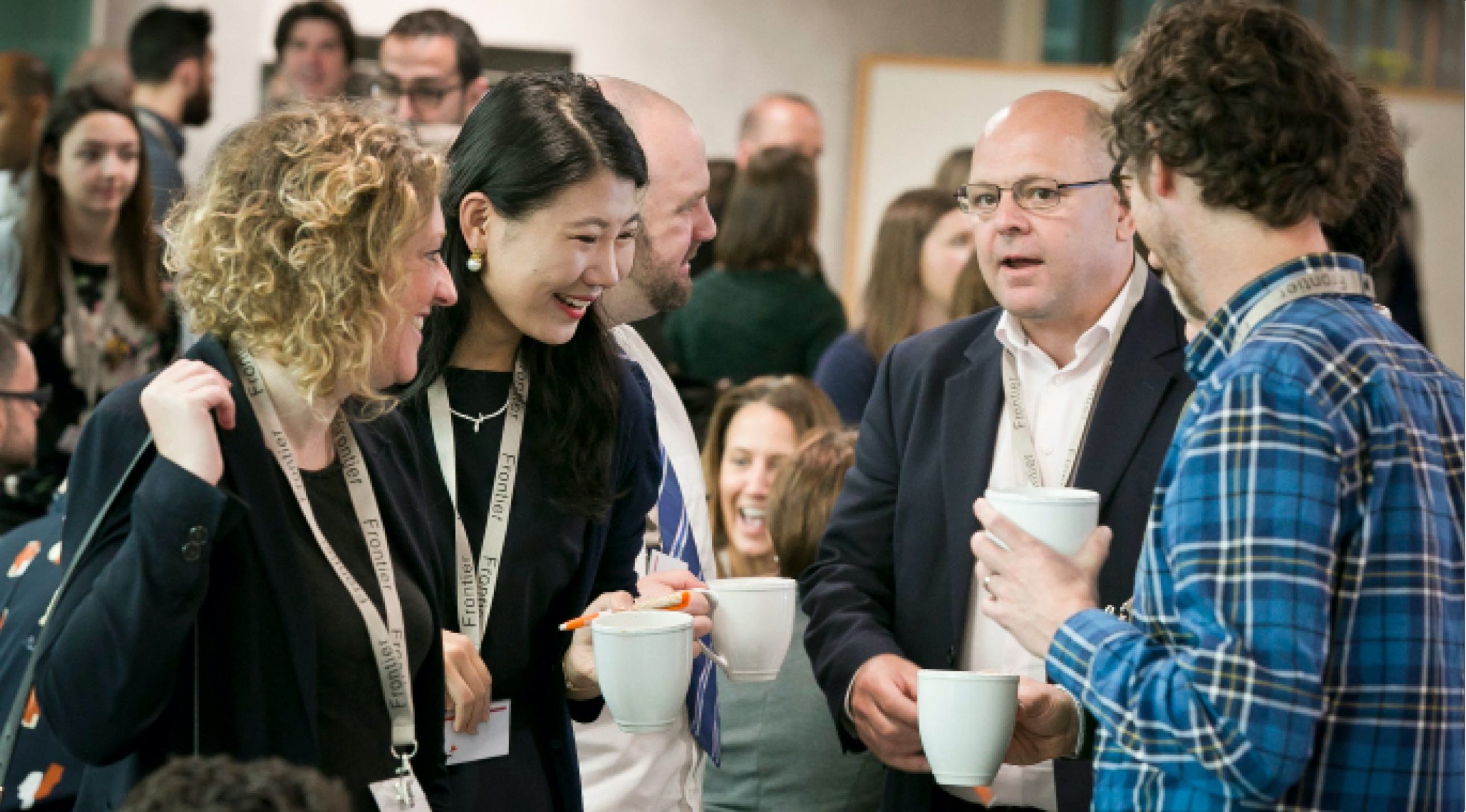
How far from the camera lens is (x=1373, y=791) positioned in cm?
151

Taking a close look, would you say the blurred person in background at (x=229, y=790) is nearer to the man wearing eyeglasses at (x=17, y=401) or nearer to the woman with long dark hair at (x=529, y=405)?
the woman with long dark hair at (x=529, y=405)

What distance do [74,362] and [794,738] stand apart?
6.79 ft

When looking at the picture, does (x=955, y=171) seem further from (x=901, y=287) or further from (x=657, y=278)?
(x=657, y=278)

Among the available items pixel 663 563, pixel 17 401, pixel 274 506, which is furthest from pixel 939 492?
pixel 17 401

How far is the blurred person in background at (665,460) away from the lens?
2365 millimetres

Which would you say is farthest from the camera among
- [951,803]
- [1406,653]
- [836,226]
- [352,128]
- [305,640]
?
[836,226]

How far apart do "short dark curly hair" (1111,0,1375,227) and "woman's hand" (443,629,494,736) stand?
36.9 inches

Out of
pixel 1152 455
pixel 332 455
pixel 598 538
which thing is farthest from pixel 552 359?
pixel 1152 455

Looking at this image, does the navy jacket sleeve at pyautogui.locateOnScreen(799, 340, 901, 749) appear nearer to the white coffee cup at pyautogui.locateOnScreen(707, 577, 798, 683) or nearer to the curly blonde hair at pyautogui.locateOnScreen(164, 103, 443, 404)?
the white coffee cup at pyautogui.locateOnScreen(707, 577, 798, 683)

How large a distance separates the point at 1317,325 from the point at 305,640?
40.4 inches

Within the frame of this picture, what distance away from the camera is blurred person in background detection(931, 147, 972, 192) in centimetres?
457

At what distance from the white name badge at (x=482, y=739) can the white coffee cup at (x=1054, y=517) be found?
0.67 m

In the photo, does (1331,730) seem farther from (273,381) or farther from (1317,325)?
(273,381)

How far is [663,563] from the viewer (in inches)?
94.0
